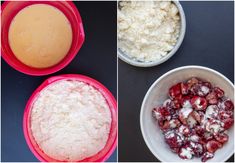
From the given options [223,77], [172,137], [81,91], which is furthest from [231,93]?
[81,91]

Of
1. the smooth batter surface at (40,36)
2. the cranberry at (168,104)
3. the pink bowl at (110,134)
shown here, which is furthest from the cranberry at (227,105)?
the smooth batter surface at (40,36)

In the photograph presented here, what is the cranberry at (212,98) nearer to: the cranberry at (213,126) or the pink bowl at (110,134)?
the cranberry at (213,126)

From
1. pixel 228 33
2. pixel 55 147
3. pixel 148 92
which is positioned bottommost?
pixel 55 147

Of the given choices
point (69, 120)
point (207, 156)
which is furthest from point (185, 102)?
point (69, 120)

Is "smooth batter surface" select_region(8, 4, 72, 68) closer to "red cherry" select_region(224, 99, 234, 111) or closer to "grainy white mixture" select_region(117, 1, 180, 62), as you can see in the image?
"grainy white mixture" select_region(117, 1, 180, 62)

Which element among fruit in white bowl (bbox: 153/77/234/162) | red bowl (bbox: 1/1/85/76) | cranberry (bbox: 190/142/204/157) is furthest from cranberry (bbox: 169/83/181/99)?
red bowl (bbox: 1/1/85/76)

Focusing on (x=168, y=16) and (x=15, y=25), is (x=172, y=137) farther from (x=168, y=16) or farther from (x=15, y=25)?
(x=15, y=25)
